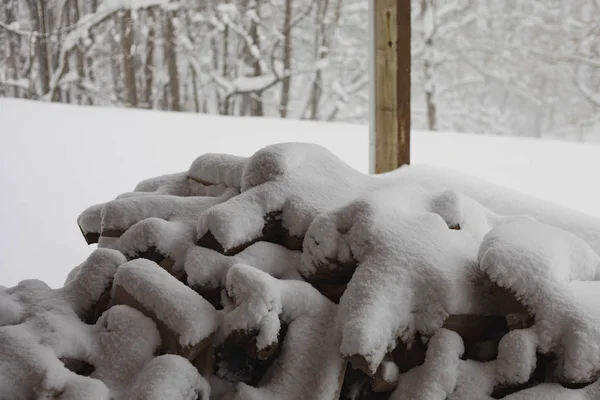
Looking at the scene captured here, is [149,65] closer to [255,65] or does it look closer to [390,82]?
[255,65]

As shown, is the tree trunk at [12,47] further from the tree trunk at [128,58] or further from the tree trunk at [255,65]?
the tree trunk at [255,65]

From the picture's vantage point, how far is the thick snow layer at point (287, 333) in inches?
43.0

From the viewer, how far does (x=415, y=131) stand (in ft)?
16.3

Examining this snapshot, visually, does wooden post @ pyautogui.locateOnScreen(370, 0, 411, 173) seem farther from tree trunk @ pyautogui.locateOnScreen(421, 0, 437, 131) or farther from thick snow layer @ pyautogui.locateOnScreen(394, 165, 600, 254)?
tree trunk @ pyautogui.locateOnScreen(421, 0, 437, 131)

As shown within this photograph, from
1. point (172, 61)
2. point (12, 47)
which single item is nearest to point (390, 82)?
point (172, 61)

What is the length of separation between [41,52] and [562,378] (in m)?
3.47

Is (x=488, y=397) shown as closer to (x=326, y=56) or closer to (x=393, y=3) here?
(x=393, y=3)

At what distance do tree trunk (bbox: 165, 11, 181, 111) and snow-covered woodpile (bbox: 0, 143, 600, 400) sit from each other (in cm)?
285

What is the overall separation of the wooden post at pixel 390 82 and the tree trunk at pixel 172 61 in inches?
65.3

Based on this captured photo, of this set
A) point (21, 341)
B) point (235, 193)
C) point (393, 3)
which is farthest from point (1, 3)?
point (21, 341)

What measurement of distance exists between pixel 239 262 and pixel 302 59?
3428 mm

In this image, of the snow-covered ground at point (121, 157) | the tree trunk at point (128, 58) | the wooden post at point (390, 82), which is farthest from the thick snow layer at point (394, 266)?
the tree trunk at point (128, 58)

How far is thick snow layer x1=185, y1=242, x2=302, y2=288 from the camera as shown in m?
1.27

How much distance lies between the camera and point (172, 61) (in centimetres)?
402
